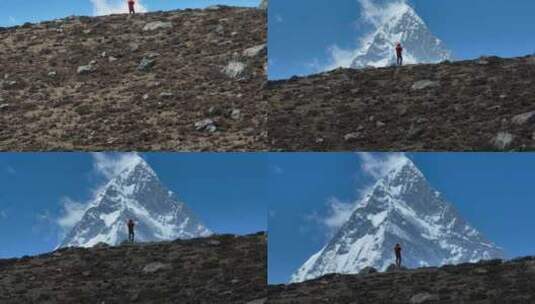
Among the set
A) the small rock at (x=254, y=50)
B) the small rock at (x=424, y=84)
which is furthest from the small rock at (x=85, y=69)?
the small rock at (x=424, y=84)

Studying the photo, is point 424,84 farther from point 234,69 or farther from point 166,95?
point 166,95

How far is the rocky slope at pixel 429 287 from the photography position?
34938 millimetres

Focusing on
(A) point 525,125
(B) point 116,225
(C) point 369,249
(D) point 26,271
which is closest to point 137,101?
(B) point 116,225

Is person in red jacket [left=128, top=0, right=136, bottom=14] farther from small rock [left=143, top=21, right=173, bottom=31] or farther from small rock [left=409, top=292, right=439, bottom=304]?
small rock [left=409, top=292, right=439, bottom=304]

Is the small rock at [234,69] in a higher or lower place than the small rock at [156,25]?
lower

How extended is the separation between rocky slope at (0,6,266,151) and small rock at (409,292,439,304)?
8784 mm

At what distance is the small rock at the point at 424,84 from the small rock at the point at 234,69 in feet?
24.0

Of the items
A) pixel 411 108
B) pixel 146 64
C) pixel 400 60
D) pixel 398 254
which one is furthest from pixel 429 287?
pixel 146 64

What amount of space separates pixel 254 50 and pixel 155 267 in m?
11.3

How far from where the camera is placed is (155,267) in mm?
39469

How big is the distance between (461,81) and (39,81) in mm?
18936

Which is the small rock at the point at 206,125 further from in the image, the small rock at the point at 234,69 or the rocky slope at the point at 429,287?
the rocky slope at the point at 429,287

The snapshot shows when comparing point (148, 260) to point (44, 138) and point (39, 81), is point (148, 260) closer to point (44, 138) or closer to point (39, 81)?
point (44, 138)

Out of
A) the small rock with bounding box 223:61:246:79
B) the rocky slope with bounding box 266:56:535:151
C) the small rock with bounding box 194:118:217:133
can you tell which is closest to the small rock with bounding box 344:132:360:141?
the rocky slope with bounding box 266:56:535:151
